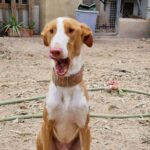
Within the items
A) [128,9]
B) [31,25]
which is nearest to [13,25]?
[31,25]

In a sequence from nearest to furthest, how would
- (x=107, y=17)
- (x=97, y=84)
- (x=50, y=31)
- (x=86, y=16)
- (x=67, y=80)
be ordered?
1. (x=50, y=31)
2. (x=67, y=80)
3. (x=97, y=84)
4. (x=86, y=16)
5. (x=107, y=17)

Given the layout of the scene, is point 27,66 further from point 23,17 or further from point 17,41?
point 23,17

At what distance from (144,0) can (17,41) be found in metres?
4.16

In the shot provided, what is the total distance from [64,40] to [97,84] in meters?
2.97

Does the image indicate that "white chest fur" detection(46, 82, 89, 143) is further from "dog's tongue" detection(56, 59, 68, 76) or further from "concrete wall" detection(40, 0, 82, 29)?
"concrete wall" detection(40, 0, 82, 29)

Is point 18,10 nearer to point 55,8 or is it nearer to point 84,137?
point 55,8

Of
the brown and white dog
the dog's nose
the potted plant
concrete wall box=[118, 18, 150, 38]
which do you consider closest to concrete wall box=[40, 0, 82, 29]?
the potted plant

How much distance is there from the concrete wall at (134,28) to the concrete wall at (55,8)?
4.26 feet

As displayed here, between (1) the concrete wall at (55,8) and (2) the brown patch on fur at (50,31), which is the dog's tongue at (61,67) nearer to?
(2) the brown patch on fur at (50,31)

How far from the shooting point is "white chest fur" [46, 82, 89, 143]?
8.75ft

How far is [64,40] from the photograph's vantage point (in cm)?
235

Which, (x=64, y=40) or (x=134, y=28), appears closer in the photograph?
(x=64, y=40)

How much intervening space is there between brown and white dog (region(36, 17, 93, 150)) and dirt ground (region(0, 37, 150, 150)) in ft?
2.46

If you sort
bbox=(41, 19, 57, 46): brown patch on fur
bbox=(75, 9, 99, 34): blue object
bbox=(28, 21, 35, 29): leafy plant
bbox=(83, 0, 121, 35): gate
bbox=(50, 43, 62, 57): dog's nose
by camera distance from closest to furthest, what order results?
bbox=(50, 43, 62, 57): dog's nose → bbox=(41, 19, 57, 46): brown patch on fur → bbox=(75, 9, 99, 34): blue object → bbox=(28, 21, 35, 29): leafy plant → bbox=(83, 0, 121, 35): gate
